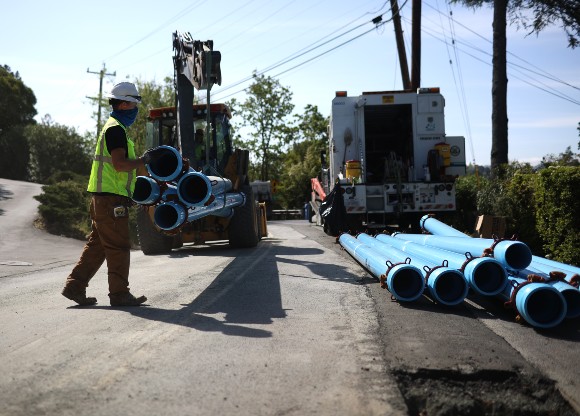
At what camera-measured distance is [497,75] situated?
16.6 metres

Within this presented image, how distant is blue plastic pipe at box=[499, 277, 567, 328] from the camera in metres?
5.23

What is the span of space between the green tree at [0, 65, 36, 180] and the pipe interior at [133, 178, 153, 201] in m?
54.4

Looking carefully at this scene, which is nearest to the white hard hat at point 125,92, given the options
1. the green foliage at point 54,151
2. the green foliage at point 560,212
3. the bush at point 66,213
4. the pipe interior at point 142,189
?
the pipe interior at point 142,189

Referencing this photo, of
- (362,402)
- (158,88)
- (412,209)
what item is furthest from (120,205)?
(158,88)

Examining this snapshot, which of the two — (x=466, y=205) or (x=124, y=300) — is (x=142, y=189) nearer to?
(x=124, y=300)

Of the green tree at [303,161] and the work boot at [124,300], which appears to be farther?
the green tree at [303,161]

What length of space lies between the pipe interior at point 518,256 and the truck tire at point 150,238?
796 cm

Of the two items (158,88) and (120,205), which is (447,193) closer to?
(120,205)

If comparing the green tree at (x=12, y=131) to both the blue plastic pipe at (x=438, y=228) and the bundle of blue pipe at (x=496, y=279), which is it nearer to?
the blue plastic pipe at (x=438, y=228)

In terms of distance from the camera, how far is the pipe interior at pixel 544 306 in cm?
527

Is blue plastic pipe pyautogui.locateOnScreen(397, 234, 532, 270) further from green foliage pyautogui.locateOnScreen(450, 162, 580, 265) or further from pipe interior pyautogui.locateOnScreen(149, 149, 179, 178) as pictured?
pipe interior pyautogui.locateOnScreen(149, 149, 179, 178)

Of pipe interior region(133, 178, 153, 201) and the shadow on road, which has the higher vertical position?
pipe interior region(133, 178, 153, 201)

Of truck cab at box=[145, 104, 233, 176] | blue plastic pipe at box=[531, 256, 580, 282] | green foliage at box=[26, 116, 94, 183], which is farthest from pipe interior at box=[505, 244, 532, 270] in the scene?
green foliage at box=[26, 116, 94, 183]

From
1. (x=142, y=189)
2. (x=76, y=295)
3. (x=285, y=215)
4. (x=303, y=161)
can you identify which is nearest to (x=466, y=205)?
(x=142, y=189)
